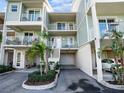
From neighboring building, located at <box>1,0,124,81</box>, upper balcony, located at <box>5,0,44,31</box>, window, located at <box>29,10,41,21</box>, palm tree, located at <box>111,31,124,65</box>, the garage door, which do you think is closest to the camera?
palm tree, located at <box>111,31,124,65</box>

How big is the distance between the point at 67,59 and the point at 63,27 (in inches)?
271

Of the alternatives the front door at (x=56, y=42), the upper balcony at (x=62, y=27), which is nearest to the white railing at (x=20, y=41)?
the front door at (x=56, y=42)

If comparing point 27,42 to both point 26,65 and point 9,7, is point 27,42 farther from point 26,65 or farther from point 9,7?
point 9,7

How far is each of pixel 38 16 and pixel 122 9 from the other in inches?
461

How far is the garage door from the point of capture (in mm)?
23203

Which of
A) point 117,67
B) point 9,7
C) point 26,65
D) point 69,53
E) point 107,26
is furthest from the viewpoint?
point 69,53

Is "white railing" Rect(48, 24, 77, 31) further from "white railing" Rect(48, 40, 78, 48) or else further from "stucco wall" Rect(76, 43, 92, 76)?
"stucco wall" Rect(76, 43, 92, 76)

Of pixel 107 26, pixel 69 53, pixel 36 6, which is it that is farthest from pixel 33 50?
pixel 69 53

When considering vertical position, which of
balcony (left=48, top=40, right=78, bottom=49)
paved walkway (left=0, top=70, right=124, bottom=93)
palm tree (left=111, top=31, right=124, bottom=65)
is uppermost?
balcony (left=48, top=40, right=78, bottom=49)

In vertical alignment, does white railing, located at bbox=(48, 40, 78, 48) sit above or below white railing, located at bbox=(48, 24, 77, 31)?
below

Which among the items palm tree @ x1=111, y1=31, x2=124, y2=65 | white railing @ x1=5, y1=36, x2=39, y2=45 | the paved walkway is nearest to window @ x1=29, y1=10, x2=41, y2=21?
→ white railing @ x1=5, y1=36, x2=39, y2=45

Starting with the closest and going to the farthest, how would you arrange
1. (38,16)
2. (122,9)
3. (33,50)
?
(33,50) < (122,9) < (38,16)

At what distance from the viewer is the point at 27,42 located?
16375mm

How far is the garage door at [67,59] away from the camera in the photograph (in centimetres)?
2320
